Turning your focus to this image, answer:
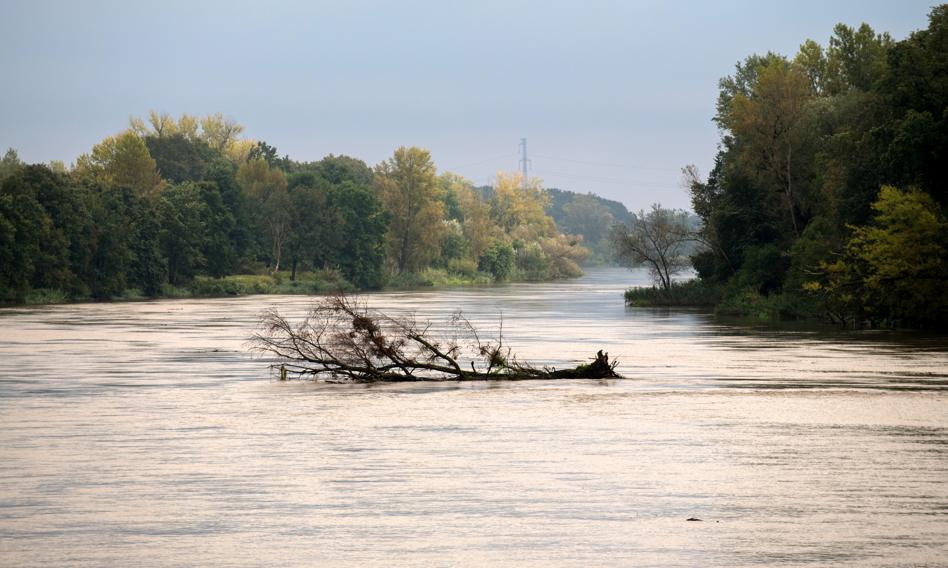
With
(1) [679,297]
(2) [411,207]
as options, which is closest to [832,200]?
(1) [679,297]

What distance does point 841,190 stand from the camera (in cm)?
6334

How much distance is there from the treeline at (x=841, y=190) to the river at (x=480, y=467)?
1468 centimetres

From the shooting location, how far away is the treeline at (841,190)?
55.6 meters

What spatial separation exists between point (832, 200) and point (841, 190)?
1.18 meters

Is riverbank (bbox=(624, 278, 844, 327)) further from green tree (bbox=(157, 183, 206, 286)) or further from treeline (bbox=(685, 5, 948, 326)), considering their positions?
green tree (bbox=(157, 183, 206, 286))

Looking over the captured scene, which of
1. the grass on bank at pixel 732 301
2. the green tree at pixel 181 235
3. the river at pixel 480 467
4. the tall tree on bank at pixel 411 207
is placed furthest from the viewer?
the tall tree on bank at pixel 411 207

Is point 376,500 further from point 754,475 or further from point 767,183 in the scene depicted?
point 767,183

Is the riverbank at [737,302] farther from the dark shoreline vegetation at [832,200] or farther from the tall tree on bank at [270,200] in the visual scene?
the tall tree on bank at [270,200]

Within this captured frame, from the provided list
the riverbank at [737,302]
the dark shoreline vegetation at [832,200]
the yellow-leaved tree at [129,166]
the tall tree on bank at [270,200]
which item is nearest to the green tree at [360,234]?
the tall tree on bank at [270,200]

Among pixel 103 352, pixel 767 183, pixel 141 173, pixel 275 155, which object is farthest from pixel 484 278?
pixel 103 352

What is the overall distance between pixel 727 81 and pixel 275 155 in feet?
269

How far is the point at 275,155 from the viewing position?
178 metres

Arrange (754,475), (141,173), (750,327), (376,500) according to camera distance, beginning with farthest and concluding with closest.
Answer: (141,173) < (750,327) < (754,475) < (376,500)

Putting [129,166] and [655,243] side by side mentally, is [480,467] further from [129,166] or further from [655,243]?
[129,166]
